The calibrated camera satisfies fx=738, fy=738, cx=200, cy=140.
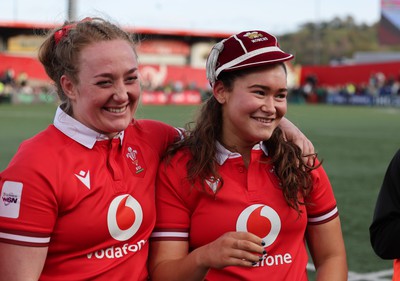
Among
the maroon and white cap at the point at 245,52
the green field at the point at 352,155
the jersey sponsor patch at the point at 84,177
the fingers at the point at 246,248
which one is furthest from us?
the green field at the point at 352,155

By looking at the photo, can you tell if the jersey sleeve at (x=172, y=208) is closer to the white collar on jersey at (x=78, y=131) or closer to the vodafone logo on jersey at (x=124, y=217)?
the vodafone logo on jersey at (x=124, y=217)

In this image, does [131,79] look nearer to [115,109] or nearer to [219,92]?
[115,109]

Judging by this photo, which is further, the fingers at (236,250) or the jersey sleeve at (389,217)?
the jersey sleeve at (389,217)

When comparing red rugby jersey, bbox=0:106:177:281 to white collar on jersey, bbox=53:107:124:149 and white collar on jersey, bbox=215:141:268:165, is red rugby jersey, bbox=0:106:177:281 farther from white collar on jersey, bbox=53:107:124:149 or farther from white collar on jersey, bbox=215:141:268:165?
white collar on jersey, bbox=215:141:268:165

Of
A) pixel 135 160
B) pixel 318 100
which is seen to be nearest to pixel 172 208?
pixel 135 160

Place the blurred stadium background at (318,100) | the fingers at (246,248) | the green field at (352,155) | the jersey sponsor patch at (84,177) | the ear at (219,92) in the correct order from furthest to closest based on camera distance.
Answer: the blurred stadium background at (318,100) → the green field at (352,155) → the ear at (219,92) → the jersey sponsor patch at (84,177) → the fingers at (246,248)

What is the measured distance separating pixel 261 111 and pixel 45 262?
934 mm

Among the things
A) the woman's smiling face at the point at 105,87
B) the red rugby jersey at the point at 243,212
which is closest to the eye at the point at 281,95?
the red rugby jersey at the point at 243,212

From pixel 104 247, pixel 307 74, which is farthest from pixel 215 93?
pixel 307 74

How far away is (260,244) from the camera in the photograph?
7.61 ft

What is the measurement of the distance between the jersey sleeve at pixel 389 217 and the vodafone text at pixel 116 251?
3.03ft

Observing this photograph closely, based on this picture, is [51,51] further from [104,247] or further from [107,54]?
[104,247]

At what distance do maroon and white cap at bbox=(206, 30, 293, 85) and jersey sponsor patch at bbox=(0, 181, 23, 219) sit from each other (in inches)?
33.6

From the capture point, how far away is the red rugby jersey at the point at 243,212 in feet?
8.98
